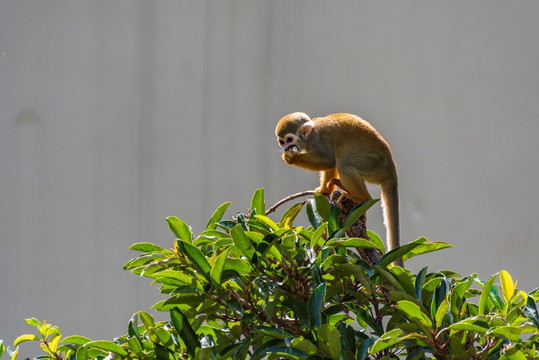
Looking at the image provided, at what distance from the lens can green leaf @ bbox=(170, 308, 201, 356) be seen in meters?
1.21

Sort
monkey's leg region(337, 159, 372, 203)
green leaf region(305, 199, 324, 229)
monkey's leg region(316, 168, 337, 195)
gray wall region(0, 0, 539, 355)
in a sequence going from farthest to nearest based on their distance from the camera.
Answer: gray wall region(0, 0, 539, 355)
monkey's leg region(316, 168, 337, 195)
monkey's leg region(337, 159, 372, 203)
green leaf region(305, 199, 324, 229)

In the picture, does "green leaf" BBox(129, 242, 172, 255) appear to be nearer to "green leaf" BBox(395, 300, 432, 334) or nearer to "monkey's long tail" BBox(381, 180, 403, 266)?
"green leaf" BBox(395, 300, 432, 334)

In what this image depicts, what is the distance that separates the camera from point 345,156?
7.47 feet

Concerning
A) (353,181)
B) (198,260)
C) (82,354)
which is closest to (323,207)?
(198,260)

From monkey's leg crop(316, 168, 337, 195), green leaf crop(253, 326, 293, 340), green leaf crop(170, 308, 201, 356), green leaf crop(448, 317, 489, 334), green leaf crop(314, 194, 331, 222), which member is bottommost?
green leaf crop(170, 308, 201, 356)

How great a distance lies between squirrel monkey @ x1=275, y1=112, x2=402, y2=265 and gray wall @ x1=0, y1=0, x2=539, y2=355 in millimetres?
1247

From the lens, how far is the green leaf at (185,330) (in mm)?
1207

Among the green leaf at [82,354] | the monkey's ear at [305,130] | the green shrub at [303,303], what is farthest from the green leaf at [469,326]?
the monkey's ear at [305,130]

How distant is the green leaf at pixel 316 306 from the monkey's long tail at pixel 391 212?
99cm

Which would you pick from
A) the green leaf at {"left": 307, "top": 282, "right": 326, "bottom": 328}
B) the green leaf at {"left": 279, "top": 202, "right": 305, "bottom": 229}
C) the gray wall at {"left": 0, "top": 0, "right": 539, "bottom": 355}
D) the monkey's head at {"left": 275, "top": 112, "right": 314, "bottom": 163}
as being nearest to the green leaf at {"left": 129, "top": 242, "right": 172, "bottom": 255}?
the green leaf at {"left": 279, "top": 202, "right": 305, "bottom": 229}

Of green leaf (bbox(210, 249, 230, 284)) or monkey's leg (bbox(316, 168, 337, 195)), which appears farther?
monkey's leg (bbox(316, 168, 337, 195))

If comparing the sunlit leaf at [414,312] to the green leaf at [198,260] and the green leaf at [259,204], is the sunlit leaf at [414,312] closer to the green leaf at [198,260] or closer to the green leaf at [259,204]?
the green leaf at [198,260]

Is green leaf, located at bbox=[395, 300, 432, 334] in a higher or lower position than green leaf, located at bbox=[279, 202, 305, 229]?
lower

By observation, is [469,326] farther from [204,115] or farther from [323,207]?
[204,115]
